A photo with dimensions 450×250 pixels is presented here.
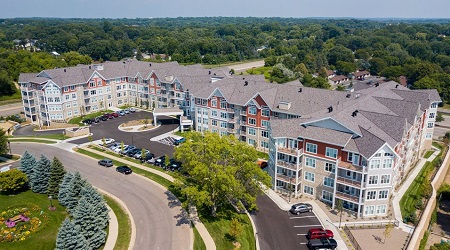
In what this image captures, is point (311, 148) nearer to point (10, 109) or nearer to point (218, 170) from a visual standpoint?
point (218, 170)

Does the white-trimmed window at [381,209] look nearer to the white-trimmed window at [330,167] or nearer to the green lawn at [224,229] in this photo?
the white-trimmed window at [330,167]

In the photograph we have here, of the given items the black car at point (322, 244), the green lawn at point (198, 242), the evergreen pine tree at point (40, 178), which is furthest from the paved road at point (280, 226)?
the evergreen pine tree at point (40, 178)

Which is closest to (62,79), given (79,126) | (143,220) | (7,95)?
(79,126)

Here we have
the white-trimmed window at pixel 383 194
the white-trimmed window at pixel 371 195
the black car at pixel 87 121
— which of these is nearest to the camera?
the white-trimmed window at pixel 371 195

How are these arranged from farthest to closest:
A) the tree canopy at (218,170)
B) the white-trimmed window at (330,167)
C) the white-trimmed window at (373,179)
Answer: the white-trimmed window at (330,167) → the white-trimmed window at (373,179) → the tree canopy at (218,170)

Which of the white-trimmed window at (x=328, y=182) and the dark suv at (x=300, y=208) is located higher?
the white-trimmed window at (x=328, y=182)

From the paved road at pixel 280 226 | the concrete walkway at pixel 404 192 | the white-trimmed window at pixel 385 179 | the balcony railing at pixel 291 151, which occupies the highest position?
the balcony railing at pixel 291 151

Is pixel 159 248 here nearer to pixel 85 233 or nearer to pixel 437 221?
pixel 85 233

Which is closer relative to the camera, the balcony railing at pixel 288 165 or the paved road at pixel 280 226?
the paved road at pixel 280 226
